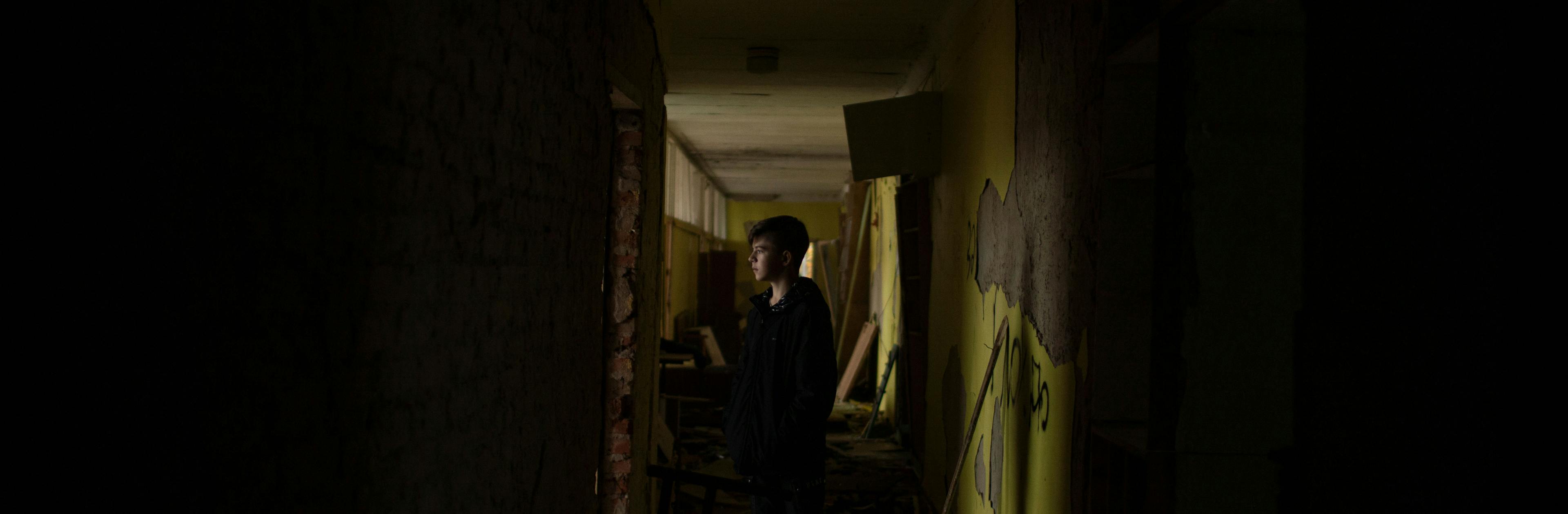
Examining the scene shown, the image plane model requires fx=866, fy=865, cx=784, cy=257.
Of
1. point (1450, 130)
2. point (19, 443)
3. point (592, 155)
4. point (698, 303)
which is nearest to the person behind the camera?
point (19, 443)

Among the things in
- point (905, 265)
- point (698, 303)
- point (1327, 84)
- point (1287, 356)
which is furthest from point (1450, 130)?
point (698, 303)

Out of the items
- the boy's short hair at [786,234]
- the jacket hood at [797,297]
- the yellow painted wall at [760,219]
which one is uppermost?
the yellow painted wall at [760,219]


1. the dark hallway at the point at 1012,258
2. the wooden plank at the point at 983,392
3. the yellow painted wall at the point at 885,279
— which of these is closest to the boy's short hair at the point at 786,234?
the dark hallway at the point at 1012,258

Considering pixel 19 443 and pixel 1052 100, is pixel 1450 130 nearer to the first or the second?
pixel 1052 100

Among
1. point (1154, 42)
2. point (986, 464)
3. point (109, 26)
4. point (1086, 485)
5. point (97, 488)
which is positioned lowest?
point (986, 464)

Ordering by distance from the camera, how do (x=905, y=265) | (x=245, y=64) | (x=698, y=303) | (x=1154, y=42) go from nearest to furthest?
1. (x=245, y=64)
2. (x=1154, y=42)
3. (x=905, y=265)
4. (x=698, y=303)

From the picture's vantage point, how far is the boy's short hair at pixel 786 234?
9.29ft

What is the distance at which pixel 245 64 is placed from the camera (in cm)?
85

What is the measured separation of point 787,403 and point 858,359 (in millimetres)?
6033

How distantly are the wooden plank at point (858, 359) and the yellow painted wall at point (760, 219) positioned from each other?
7.55 metres

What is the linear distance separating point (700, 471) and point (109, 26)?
7.71ft

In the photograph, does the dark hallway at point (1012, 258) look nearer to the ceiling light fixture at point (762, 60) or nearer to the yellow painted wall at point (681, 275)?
the ceiling light fixture at point (762, 60)

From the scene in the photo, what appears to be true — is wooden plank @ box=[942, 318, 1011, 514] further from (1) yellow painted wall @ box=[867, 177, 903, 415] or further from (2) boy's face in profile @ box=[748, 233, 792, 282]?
(1) yellow painted wall @ box=[867, 177, 903, 415]

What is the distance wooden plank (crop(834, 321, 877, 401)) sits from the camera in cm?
841
